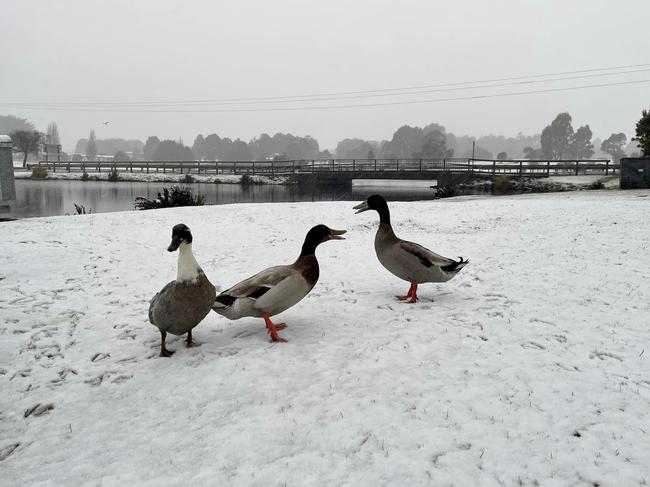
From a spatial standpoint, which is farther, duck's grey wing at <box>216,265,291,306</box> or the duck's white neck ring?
duck's grey wing at <box>216,265,291,306</box>

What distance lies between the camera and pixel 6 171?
1544 cm

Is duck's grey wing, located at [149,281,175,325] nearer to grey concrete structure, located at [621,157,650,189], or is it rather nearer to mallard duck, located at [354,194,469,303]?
mallard duck, located at [354,194,469,303]

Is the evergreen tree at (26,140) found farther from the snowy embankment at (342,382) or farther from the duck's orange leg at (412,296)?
the duck's orange leg at (412,296)

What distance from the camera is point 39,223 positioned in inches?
481

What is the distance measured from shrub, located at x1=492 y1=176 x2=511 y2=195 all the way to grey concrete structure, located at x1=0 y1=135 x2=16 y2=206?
30.7m

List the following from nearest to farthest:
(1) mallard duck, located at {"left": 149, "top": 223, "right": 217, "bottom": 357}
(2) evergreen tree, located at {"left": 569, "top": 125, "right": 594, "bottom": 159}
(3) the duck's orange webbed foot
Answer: (1) mallard duck, located at {"left": 149, "top": 223, "right": 217, "bottom": 357} < (3) the duck's orange webbed foot < (2) evergreen tree, located at {"left": 569, "top": 125, "right": 594, "bottom": 159}

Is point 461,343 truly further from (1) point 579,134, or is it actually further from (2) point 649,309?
(1) point 579,134

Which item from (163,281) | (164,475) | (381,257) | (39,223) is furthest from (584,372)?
(39,223)

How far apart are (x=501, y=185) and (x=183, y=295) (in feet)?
111

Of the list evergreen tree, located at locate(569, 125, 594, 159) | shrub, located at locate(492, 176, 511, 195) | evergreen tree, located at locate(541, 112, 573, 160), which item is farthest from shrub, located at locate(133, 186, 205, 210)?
evergreen tree, located at locate(569, 125, 594, 159)

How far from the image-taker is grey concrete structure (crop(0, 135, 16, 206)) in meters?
14.9

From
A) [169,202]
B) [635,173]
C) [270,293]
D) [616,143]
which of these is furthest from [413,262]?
[616,143]

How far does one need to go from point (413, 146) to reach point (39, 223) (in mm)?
117313

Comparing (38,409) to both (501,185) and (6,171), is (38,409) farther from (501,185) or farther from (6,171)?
(501,185)
